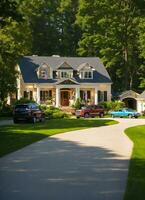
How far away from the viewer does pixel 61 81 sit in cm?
7544

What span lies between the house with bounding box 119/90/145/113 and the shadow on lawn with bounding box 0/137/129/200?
53.4m

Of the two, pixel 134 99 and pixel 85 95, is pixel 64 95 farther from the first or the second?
pixel 134 99

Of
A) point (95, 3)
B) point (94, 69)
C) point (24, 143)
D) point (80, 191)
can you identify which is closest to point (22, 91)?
point (94, 69)

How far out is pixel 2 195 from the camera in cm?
1302

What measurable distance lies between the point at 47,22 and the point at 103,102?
27334 millimetres

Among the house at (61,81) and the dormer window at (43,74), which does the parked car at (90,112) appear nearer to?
the house at (61,81)

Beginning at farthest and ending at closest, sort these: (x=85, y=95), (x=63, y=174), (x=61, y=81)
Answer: (x=85, y=95) < (x=61, y=81) < (x=63, y=174)

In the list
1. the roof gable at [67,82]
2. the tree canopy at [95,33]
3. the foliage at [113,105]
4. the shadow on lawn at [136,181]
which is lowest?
the shadow on lawn at [136,181]

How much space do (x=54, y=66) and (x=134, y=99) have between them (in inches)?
478

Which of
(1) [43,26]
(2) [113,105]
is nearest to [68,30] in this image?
(1) [43,26]

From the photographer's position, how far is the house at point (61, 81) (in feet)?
249

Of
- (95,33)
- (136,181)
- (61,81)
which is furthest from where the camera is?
(95,33)

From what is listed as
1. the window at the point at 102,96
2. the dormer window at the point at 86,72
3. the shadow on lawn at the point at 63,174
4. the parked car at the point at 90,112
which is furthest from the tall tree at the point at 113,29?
the shadow on lawn at the point at 63,174

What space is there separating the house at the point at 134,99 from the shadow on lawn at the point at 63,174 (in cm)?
5344
